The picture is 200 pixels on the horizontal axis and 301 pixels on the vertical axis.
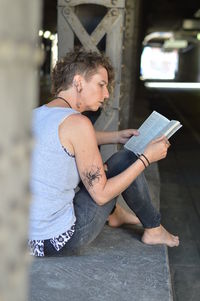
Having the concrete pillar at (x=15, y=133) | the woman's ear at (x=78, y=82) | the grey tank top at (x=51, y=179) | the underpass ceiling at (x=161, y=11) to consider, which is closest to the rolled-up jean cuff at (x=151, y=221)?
the grey tank top at (x=51, y=179)

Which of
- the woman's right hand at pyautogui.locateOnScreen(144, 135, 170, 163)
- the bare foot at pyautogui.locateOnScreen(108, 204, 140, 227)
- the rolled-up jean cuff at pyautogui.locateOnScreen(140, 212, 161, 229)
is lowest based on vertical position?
the bare foot at pyautogui.locateOnScreen(108, 204, 140, 227)

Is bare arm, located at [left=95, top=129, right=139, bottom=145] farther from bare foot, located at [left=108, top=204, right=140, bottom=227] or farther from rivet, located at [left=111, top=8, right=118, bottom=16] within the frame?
rivet, located at [left=111, top=8, right=118, bottom=16]

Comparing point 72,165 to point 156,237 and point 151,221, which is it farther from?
point 156,237

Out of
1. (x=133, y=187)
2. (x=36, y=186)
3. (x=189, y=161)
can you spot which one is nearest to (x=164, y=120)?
(x=133, y=187)

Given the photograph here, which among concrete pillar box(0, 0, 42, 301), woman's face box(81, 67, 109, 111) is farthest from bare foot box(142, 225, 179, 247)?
concrete pillar box(0, 0, 42, 301)

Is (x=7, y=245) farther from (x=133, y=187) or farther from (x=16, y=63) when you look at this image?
(x=133, y=187)

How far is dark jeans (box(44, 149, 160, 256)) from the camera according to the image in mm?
2787

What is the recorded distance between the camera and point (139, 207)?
3064mm

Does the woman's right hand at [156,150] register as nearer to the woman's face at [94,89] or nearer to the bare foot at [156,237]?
the woman's face at [94,89]

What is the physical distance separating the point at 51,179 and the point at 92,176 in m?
0.20

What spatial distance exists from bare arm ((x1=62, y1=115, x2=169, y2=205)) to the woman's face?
21 cm

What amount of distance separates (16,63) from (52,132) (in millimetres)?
1749

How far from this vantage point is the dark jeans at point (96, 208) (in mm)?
2787

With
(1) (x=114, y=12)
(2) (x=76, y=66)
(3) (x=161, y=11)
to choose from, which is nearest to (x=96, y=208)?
(2) (x=76, y=66)
